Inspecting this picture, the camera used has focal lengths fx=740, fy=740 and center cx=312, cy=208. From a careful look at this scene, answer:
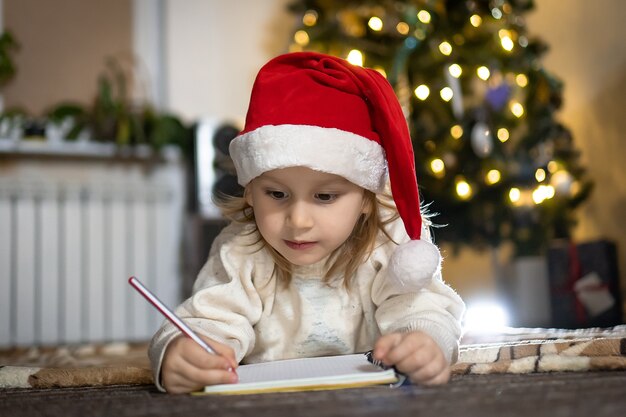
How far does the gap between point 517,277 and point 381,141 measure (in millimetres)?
1779

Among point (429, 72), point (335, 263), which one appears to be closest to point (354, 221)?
point (335, 263)

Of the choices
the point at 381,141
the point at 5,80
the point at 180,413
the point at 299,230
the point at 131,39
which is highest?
the point at 131,39

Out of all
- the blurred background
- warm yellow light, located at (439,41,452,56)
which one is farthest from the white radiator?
warm yellow light, located at (439,41,452,56)

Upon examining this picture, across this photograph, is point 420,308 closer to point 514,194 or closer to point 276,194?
point 276,194

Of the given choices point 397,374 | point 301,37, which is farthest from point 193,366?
point 301,37

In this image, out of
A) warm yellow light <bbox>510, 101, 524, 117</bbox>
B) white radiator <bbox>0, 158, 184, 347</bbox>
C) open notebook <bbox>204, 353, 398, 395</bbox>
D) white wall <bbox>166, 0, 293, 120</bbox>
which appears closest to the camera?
open notebook <bbox>204, 353, 398, 395</bbox>

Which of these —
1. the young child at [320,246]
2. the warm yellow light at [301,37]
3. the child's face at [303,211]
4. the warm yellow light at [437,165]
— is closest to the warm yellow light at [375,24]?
the warm yellow light at [301,37]

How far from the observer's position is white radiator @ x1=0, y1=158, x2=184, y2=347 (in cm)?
256

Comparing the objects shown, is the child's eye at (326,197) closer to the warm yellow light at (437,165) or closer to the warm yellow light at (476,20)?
the warm yellow light at (437,165)

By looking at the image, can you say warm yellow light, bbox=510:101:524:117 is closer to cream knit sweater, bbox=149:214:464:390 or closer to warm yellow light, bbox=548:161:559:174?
warm yellow light, bbox=548:161:559:174

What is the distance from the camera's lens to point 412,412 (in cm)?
61

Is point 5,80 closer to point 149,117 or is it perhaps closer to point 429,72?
point 149,117

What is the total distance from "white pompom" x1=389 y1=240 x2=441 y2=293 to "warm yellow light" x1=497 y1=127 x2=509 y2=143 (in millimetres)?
1518

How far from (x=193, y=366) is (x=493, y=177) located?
1698 mm
